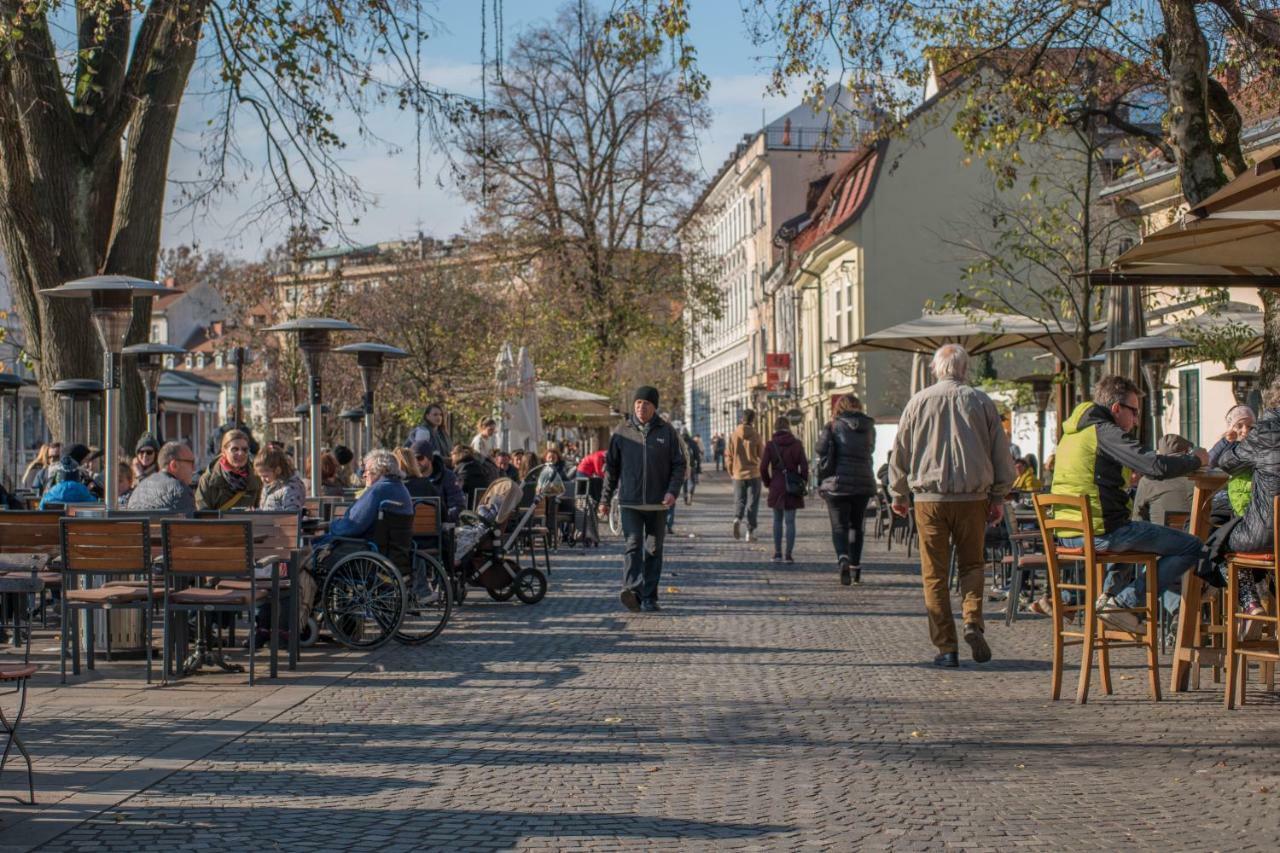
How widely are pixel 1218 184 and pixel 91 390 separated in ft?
37.2

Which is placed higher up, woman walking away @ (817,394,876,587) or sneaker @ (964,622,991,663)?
woman walking away @ (817,394,876,587)

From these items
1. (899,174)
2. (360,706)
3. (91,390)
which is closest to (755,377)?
(899,174)

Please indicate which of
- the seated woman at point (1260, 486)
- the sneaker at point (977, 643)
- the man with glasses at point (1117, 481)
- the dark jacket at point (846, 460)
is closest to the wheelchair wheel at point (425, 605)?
the sneaker at point (977, 643)

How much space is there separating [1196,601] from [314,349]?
33.0 ft

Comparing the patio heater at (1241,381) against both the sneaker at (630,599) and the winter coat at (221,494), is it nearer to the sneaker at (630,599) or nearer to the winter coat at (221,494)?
the sneaker at (630,599)

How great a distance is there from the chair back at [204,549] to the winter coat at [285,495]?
2.45 metres

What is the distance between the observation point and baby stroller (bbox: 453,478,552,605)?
15.8 m

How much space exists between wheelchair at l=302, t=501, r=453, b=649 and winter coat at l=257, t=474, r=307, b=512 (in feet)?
2.50

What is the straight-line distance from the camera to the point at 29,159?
16.7m

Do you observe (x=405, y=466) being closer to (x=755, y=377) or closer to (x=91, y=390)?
(x=91, y=390)

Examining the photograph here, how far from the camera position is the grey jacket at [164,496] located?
39.0 ft

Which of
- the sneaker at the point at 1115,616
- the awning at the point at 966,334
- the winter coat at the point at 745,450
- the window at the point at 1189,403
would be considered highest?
the awning at the point at 966,334

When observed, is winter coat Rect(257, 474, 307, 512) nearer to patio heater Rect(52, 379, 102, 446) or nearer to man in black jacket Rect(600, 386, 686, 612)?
man in black jacket Rect(600, 386, 686, 612)

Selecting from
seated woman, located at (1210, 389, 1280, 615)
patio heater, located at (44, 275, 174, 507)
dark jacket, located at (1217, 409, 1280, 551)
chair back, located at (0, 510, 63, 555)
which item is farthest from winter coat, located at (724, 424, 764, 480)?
dark jacket, located at (1217, 409, 1280, 551)
